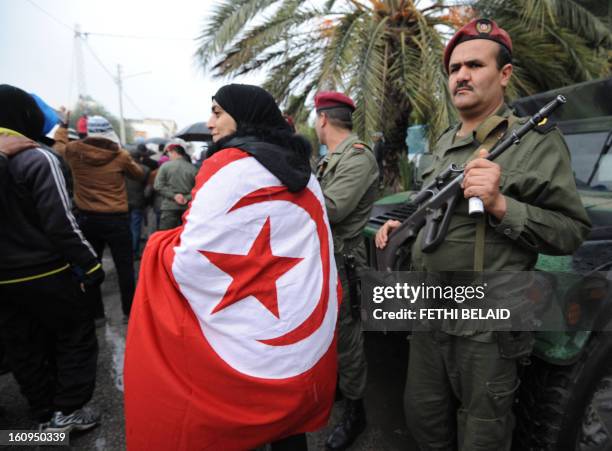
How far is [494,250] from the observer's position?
1426 millimetres

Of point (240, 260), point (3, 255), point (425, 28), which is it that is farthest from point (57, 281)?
point (425, 28)

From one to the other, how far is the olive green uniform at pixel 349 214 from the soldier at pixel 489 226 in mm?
624

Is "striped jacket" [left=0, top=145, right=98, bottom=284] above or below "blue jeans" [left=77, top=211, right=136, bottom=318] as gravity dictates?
above

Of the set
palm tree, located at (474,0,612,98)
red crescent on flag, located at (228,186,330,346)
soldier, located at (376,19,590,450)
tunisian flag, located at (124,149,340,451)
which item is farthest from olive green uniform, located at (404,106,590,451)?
palm tree, located at (474,0,612,98)

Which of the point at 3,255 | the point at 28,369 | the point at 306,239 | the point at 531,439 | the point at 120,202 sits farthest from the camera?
the point at 120,202

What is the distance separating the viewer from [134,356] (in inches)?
56.7

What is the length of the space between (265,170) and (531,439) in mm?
1615

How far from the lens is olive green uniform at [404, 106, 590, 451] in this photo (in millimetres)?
1357

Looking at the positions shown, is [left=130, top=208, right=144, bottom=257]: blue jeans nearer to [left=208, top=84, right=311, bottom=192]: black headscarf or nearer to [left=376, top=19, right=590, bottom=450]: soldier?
[left=208, top=84, right=311, bottom=192]: black headscarf

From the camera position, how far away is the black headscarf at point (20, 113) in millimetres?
2102

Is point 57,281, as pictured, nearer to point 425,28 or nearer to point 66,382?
point 66,382

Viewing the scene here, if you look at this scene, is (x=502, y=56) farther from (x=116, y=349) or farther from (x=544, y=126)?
(x=116, y=349)

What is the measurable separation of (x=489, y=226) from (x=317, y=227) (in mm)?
659

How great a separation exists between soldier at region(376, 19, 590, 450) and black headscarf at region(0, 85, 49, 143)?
2228 mm
